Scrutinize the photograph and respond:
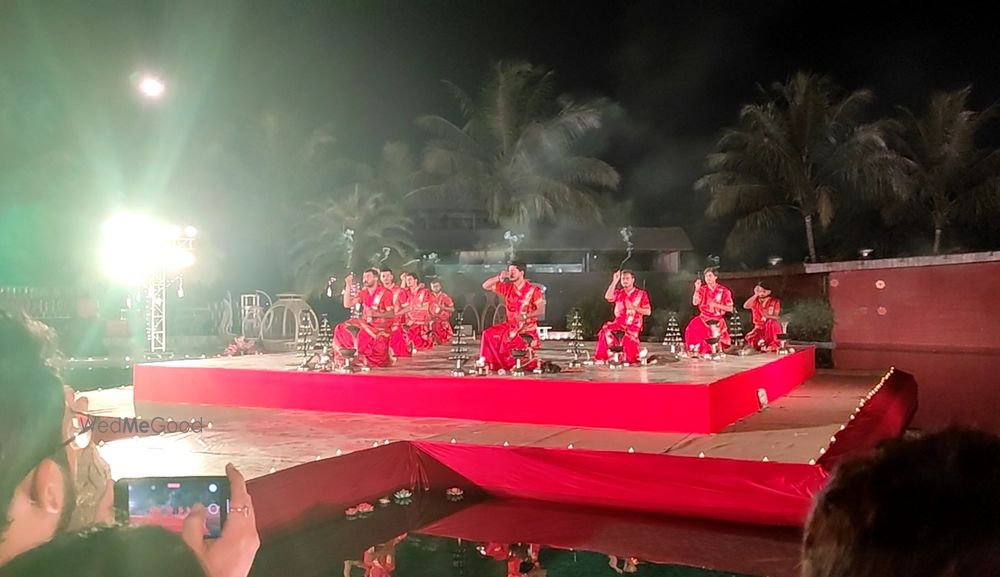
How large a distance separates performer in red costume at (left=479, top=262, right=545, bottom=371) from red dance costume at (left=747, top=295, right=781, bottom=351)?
10.6 feet

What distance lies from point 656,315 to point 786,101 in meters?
6.02

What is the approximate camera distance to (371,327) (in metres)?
7.52

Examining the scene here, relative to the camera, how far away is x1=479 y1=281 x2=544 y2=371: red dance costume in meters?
6.86

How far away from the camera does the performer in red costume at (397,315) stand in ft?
25.5

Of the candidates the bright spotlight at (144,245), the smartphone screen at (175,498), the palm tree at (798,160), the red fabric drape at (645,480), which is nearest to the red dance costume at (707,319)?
the red fabric drape at (645,480)

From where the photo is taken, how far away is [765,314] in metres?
9.16

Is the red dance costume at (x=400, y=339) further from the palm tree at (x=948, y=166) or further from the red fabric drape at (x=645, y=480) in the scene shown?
the palm tree at (x=948, y=166)

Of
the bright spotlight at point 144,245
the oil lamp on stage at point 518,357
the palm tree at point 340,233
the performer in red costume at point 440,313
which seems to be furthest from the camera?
the palm tree at point 340,233

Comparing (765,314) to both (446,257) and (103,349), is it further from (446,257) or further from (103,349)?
(446,257)

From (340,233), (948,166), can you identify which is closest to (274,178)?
(340,233)

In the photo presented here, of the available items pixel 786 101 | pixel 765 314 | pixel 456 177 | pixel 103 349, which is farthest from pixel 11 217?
pixel 786 101

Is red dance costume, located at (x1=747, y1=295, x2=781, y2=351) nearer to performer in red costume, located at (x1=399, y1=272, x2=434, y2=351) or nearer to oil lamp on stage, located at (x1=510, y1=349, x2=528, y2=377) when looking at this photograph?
oil lamp on stage, located at (x1=510, y1=349, x2=528, y2=377)

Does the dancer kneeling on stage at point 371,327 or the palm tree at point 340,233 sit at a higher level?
the palm tree at point 340,233

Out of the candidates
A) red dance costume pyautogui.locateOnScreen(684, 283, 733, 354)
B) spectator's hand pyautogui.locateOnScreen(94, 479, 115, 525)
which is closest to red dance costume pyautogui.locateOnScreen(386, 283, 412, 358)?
red dance costume pyautogui.locateOnScreen(684, 283, 733, 354)
